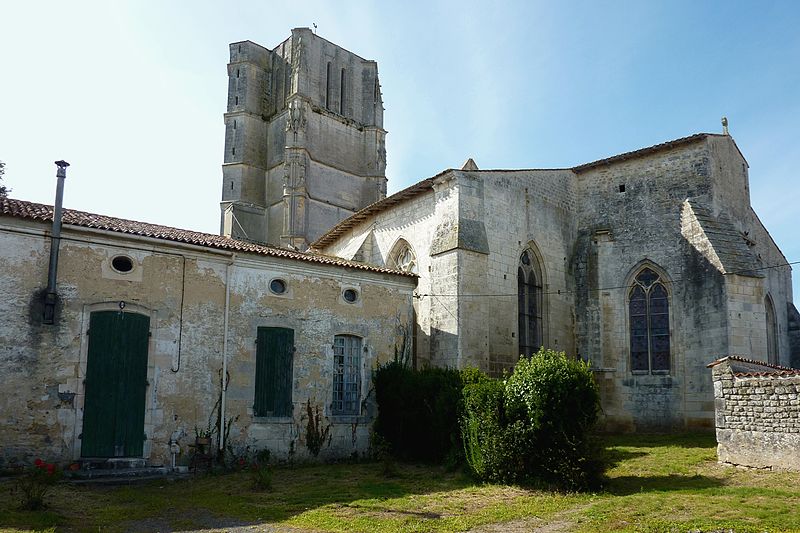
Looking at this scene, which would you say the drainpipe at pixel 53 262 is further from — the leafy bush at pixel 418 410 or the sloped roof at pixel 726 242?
the sloped roof at pixel 726 242

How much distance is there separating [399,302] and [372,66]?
29555mm

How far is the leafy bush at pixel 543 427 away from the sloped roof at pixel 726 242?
7399 millimetres

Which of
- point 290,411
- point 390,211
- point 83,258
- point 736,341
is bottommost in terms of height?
point 290,411

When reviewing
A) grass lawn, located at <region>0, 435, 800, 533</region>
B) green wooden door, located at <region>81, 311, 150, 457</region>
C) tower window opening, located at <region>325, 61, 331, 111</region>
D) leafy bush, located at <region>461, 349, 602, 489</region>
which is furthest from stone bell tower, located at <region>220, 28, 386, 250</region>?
leafy bush, located at <region>461, 349, 602, 489</region>

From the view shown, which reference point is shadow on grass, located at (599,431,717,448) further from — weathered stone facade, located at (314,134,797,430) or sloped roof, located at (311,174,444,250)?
sloped roof, located at (311,174,444,250)

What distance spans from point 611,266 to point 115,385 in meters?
13.2

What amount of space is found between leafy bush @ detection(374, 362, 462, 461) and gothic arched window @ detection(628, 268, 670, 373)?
21.6 ft

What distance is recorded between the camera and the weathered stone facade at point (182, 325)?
11164 mm

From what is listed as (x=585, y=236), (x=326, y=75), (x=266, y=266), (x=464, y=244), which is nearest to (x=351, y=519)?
(x=266, y=266)

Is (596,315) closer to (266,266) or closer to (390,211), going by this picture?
(390,211)

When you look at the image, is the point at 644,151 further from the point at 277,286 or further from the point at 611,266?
the point at 277,286

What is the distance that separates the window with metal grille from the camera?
14.6 m

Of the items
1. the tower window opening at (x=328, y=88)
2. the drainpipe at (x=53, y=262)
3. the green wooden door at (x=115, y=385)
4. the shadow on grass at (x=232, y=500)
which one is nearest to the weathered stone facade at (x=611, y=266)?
the shadow on grass at (x=232, y=500)

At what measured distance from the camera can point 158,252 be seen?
12.6m
